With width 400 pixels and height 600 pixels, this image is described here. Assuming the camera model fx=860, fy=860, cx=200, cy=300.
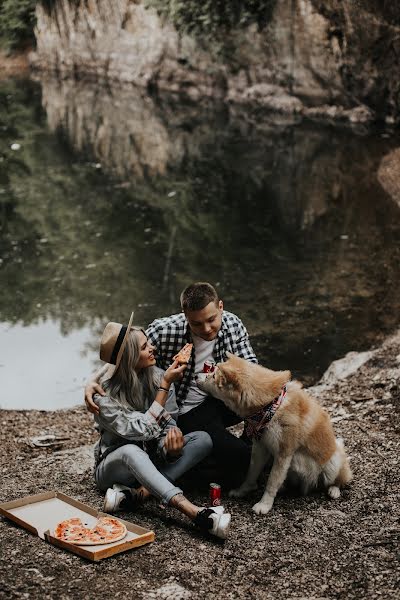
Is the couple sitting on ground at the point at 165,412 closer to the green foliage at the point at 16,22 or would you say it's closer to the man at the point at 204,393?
the man at the point at 204,393

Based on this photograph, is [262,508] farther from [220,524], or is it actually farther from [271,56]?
[271,56]

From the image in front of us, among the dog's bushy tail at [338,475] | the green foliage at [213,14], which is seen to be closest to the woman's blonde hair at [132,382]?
the dog's bushy tail at [338,475]

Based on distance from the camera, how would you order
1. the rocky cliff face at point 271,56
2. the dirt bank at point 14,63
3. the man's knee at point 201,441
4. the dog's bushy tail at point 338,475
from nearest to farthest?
the dog's bushy tail at point 338,475 < the man's knee at point 201,441 < the rocky cliff face at point 271,56 < the dirt bank at point 14,63

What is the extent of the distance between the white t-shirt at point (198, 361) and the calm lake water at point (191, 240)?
3870mm

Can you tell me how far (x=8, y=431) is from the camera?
803 centimetres

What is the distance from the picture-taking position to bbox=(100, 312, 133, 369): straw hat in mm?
5152

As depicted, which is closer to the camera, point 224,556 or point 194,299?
point 224,556

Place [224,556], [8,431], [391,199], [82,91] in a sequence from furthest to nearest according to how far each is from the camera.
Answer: [82,91] < [391,199] < [8,431] < [224,556]

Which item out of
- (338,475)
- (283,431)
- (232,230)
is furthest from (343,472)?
(232,230)

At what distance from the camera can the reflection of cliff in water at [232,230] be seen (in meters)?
12.1

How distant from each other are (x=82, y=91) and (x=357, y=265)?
3400 centimetres

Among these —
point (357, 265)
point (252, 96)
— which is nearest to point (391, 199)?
point (357, 265)

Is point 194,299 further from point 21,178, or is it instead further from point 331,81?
point 331,81

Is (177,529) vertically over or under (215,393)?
under
